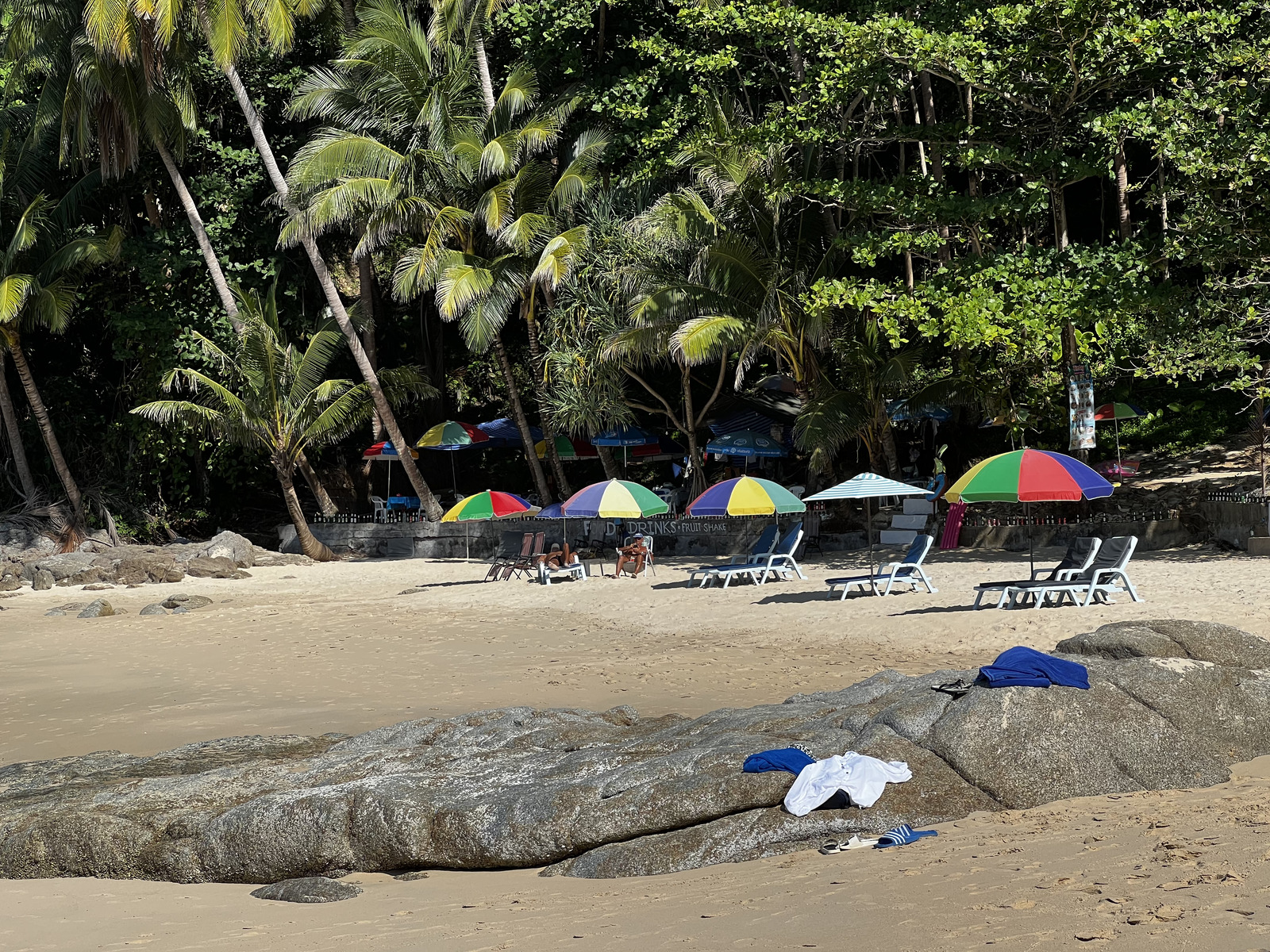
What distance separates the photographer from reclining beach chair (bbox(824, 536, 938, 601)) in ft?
45.0

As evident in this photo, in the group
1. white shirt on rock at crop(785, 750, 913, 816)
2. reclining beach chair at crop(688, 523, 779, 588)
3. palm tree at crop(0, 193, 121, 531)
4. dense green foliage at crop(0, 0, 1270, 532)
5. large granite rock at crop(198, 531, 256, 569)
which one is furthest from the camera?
palm tree at crop(0, 193, 121, 531)

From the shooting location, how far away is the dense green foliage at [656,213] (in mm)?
15812

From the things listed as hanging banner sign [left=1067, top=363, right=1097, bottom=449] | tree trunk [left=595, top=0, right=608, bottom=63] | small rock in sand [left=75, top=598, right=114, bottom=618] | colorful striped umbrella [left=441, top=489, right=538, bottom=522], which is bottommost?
small rock in sand [left=75, top=598, right=114, bottom=618]

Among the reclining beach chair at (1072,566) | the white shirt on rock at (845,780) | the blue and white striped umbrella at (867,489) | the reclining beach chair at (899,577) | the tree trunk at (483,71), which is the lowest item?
the reclining beach chair at (899,577)

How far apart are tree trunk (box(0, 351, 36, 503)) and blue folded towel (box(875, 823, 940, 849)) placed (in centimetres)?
2527

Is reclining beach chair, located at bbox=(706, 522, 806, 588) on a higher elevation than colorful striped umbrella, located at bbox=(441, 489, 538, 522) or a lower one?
lower

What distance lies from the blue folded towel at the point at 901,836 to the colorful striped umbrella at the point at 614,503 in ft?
38.4

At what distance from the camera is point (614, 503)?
16.9 meters

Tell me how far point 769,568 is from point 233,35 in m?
14.6

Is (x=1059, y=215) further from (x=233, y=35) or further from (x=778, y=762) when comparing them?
(x=233, y=35)

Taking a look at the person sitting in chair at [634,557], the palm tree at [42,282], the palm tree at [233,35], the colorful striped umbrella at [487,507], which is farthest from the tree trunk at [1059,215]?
the palm tree at [42,282]

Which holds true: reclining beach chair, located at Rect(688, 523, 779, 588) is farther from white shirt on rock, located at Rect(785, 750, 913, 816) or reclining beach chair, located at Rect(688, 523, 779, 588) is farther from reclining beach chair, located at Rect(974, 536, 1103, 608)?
A: white shirt on rock, located at Rect(785, 750, 913, 816)

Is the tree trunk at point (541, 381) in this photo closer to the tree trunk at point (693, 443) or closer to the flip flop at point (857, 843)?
the tree trunk at point (693, 443)

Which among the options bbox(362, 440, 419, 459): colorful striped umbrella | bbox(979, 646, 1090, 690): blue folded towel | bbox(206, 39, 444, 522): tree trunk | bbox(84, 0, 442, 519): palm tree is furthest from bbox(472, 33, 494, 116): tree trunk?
bbox(979, 646, 1090, 690): blue folded towel
